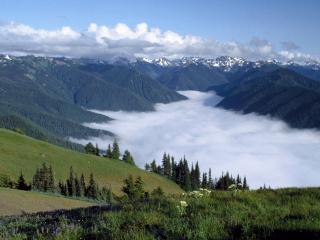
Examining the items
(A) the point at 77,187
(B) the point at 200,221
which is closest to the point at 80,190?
(A) the point at 77,187

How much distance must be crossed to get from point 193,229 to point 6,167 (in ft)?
499

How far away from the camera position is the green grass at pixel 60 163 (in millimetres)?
166250

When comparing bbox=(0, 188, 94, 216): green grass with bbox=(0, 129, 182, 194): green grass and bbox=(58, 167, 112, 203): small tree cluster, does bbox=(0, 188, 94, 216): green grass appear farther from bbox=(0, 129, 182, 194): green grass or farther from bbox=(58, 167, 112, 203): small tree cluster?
bbox=(0, 129, 182, 194): green grass

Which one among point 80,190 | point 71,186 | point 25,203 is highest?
point 71,186

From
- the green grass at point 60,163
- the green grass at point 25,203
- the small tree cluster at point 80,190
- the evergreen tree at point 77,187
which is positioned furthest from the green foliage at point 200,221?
the green grass at point 60,163

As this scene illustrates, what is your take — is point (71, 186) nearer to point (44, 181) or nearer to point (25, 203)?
point (44, 181)

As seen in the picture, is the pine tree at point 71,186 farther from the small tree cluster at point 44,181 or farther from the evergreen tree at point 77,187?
the small tree cluster at point 44,181

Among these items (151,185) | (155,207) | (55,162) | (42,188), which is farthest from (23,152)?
(155,207)

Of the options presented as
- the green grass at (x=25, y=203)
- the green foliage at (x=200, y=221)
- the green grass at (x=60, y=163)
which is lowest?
the green foliage at (x=200, y=221)

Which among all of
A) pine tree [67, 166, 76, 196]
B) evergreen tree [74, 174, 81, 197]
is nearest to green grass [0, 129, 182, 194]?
pine tree [67, 166, 76, 196]

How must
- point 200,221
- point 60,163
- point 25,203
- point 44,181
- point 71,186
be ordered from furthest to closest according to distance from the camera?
point 60,163 < point 71,186 < point 44,181 < point 25,203 < point 200,221

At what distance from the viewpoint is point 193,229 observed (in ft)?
33.3

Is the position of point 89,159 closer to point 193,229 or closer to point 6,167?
point 6,167

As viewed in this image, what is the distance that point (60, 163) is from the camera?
18188 centimetres
